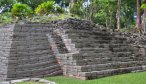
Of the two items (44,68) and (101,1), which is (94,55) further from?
(101,1)

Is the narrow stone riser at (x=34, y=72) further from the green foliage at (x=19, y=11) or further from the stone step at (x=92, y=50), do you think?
the green foliage at (x=19, y=11)

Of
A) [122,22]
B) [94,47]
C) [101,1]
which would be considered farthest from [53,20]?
[122,22]

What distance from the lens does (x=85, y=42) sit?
11.2 metres

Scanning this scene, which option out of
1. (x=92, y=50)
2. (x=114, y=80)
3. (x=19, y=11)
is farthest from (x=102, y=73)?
(x=19, y=11)

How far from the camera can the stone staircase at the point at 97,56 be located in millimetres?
9815

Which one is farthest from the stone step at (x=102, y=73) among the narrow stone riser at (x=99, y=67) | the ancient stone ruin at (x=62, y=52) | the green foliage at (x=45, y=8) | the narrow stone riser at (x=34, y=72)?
the green foliage at (x=45, y=8)

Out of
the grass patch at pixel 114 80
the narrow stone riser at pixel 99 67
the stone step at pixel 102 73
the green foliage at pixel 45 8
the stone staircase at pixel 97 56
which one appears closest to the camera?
the grass patch at pixel 114 80

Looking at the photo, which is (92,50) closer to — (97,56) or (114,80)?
(97,56)

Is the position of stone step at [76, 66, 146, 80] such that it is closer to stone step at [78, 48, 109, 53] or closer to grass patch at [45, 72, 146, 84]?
grass patch at [45, 72, 146, 84]

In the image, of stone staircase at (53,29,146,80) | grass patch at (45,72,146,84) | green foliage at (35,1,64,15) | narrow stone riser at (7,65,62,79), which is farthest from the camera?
green foliage at (35,1,64,15)

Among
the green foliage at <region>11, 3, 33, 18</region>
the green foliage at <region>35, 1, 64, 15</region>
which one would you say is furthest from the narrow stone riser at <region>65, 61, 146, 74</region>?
the green foliage at <region>35, 1, 64, 15</region>

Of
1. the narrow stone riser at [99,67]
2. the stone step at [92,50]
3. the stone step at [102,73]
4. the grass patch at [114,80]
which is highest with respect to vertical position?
the stone step at [92,50]

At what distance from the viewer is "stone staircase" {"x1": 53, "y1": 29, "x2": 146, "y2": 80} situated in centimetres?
981

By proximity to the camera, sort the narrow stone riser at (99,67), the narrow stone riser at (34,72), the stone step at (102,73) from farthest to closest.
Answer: the narrow stone riser at (99,67) < the narrow stone riser at (34,72) < the stone step at (102,73)
